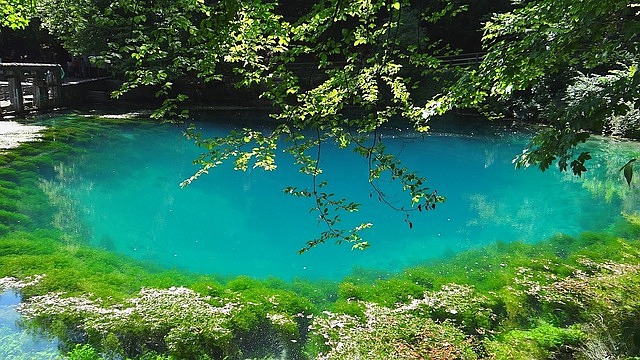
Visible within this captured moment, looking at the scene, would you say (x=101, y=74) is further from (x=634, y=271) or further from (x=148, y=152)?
(x=634, y=271)

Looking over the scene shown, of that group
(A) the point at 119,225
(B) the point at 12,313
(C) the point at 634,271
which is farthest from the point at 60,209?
(C) the point at 634,271

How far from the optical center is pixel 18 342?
3.94 m

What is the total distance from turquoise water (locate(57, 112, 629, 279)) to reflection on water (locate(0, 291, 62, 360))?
188cm

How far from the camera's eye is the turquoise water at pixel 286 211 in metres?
A: 6.35

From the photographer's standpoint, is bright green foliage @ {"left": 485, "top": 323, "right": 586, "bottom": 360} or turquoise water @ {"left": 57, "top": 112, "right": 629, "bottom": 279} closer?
bright green foliage @ {"left": 485, "top": 323, "right": 586, "bottom": 360}

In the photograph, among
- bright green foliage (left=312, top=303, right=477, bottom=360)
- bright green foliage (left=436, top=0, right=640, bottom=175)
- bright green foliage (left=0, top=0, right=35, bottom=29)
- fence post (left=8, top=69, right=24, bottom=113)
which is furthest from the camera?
fence post (left=8, top=69, right=24, bottom=113)

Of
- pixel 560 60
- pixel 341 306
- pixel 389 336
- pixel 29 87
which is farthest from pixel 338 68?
pixel 29 87

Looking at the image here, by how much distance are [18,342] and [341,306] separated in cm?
296

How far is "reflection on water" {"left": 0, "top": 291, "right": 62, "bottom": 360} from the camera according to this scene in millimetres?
3771

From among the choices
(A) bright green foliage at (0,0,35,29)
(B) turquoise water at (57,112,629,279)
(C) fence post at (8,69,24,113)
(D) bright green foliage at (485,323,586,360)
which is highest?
(A) bright green foliage at (0,0,35,29)

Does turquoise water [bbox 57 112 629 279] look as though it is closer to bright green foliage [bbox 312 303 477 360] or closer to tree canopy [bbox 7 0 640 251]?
bright green foliage [bbox 312 303 477 360]

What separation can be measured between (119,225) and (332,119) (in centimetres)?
555

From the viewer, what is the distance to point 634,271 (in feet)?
17.2

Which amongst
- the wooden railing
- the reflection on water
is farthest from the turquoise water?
the wooden railing
